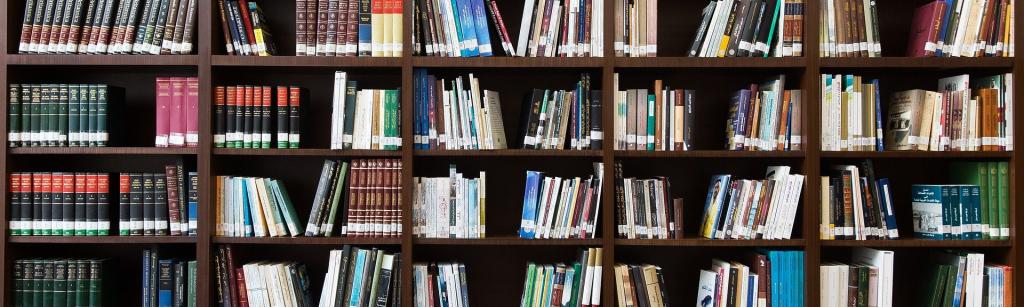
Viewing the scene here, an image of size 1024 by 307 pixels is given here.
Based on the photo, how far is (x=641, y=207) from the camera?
9.23 ft

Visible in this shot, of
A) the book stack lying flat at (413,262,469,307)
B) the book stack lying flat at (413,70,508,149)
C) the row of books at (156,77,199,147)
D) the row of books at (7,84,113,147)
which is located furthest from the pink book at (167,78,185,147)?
the book stack lying flat at (413,262,469,307)

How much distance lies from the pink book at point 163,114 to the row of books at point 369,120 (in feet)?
1.80

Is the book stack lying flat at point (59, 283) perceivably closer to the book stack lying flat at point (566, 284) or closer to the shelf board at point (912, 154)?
the book stack lying flat at point (566, 284)

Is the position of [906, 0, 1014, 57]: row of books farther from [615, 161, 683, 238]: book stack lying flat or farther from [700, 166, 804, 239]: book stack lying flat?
[615, 161, 683, 238]: book stack lying flat

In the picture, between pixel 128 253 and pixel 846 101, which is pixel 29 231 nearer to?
pixel 128 253

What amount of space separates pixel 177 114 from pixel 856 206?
227 cm

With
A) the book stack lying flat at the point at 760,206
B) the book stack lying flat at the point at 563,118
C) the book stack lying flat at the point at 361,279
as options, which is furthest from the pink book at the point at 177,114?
the book stack lying flat at the point at 760,206

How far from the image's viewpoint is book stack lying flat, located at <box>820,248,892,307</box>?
279cm

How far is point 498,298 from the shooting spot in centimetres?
312

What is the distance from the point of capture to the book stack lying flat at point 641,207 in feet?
9.21

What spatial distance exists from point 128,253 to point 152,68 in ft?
2.34

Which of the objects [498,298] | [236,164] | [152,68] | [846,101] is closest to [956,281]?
[846,101]

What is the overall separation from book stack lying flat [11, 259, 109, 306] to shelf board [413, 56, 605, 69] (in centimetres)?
129

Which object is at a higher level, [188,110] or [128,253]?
[188,110]
